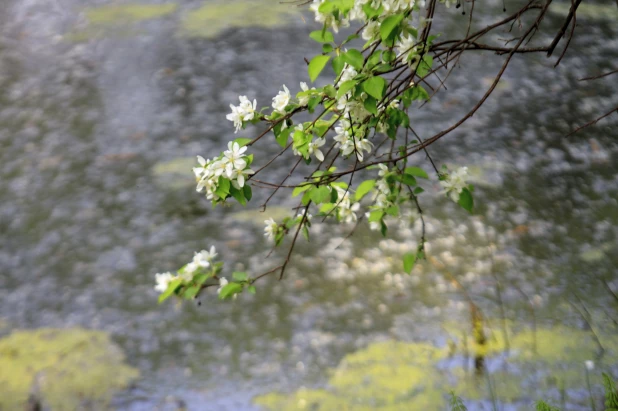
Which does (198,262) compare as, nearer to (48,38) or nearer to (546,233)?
(546,233)

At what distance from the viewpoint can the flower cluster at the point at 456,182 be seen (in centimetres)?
150

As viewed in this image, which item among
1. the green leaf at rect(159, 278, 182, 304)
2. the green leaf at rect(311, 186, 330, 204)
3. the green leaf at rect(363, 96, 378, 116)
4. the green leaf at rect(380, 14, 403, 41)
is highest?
the green leaf at rect(380, 14, 403, 41)

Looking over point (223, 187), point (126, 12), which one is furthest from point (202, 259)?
point (126, 12)

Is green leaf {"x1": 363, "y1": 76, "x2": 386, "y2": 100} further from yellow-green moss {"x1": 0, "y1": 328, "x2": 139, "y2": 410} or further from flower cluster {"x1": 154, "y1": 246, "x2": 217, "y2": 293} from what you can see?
yellow-green moss {"x1": 0, "y1": 328, "x2": 139, "y2": 410}

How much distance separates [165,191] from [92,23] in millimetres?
2286

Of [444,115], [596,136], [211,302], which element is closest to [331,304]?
[211,302]

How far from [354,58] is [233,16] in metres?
3.77

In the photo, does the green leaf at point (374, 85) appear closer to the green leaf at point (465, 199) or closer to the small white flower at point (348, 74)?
the small white flower at point (348, 74)

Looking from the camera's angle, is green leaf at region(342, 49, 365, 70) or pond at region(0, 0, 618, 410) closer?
green leaf at region(342, 49, 365, 70)

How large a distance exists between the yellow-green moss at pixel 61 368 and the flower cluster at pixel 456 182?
1440mm

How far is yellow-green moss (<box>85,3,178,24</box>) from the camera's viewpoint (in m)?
4.79

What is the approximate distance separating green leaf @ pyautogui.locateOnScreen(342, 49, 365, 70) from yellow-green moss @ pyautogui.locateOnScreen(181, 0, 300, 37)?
11.5 feet

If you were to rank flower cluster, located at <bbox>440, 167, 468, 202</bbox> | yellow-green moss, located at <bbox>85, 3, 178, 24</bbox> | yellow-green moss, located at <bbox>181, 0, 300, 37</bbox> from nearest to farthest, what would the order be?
1. flower cluster, located at <bbox>440, 167, 468, 202</bbox>
2. yellow-green moss, located at <bbox>181, 0, 300, 37</bbox>
3. yellow-green moss, located at <bbox>85, 3, 178, 24</bbox>

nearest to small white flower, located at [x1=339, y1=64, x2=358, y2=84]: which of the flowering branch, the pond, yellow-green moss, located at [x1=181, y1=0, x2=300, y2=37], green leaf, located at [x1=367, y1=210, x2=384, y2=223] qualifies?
the flowering branch
